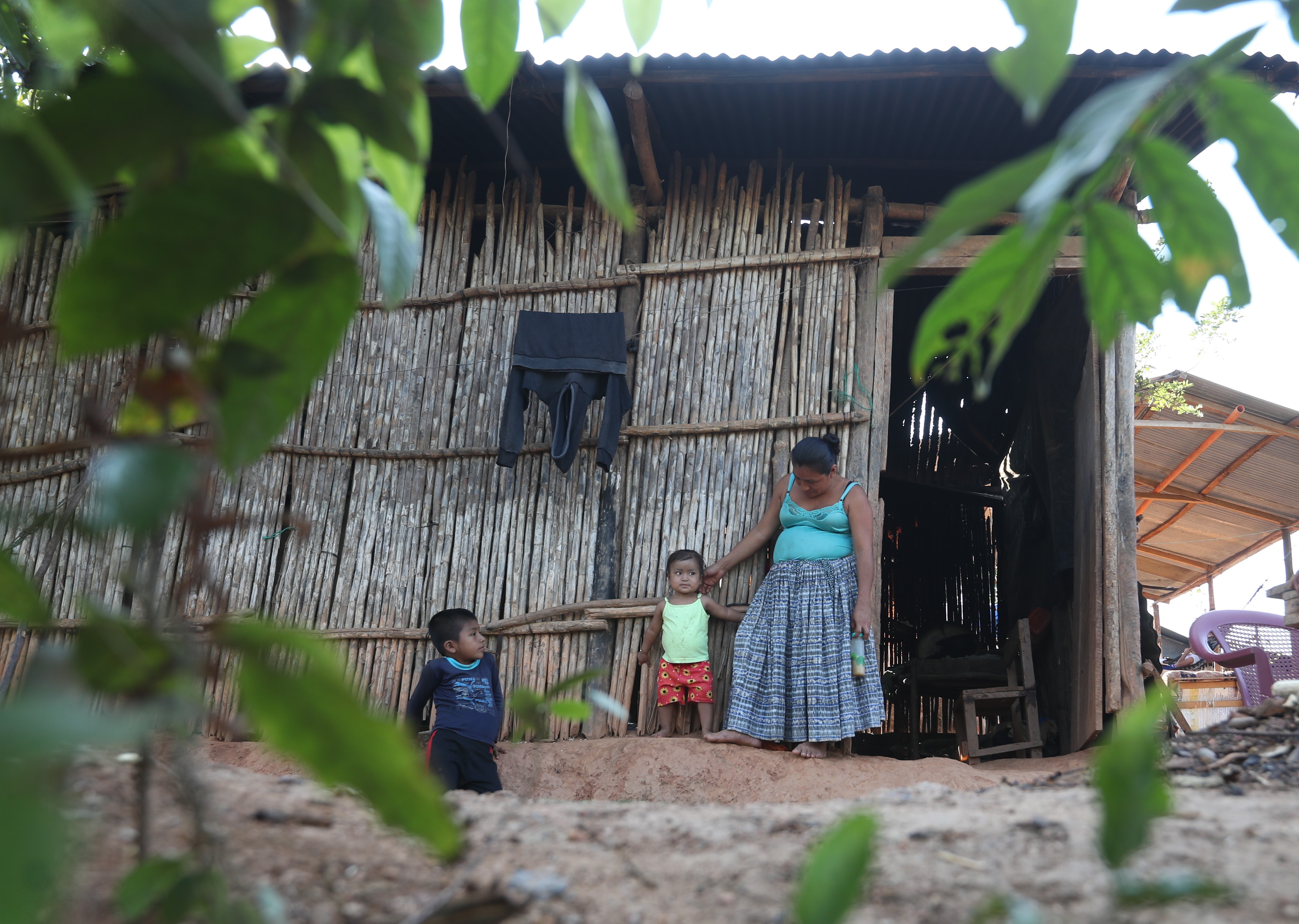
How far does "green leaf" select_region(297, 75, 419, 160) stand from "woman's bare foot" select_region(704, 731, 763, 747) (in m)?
4.30

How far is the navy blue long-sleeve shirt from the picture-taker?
14.8ft

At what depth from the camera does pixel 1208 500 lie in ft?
35.7

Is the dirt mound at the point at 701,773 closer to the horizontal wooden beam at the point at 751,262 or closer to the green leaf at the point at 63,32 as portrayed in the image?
the horizontal wooden beam at the point at 751,262

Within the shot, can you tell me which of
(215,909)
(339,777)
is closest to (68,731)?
(339,777)

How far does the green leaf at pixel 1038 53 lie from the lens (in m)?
0.56

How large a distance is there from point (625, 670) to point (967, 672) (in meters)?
3.30

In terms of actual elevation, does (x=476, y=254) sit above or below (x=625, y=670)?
above

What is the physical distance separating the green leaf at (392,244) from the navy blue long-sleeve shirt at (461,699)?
13.3 ft

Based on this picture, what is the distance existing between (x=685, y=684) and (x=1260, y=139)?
4.34 meters

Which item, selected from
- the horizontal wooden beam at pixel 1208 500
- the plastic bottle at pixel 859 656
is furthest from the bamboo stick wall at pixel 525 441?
the horizontal wooden beam at pixel 1208 500

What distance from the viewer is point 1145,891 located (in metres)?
0.75

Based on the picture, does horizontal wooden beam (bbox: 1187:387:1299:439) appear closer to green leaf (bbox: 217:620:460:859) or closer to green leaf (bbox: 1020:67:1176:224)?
green leaf (bbox: 1020:67:1176:224)

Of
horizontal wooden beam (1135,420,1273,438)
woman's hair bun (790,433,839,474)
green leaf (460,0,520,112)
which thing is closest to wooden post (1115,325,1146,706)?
woman's hair bun (790,433,839,474)

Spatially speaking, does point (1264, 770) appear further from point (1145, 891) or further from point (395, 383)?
point (395, 383)
